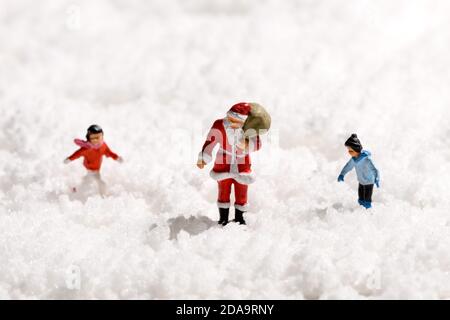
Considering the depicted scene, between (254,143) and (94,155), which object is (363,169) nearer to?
(254,143)

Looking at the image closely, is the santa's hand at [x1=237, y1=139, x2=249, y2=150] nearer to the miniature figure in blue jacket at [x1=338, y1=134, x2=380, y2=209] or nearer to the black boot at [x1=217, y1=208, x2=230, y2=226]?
the black boot at [x1=217, y1=208, x2=230, y2=226]

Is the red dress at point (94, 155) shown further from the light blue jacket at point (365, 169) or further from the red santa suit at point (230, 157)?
the light blue jacket at point (365, 169)

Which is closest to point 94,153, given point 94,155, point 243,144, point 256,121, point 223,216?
point 94,155

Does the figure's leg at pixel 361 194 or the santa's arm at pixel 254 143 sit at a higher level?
the santa's arm at pixel 254 143

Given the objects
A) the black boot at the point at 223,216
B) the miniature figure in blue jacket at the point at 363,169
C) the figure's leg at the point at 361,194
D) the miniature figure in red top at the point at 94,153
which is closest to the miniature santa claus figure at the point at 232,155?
the black boot at the point at 223,216

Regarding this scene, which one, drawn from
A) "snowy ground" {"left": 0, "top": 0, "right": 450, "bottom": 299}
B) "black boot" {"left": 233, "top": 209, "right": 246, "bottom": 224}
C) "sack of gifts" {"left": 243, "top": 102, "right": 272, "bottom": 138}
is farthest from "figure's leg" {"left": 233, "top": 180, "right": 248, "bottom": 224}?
"sack of gifts" {"left": 243, "top": 102, "right": 272, "bottom": 138}
